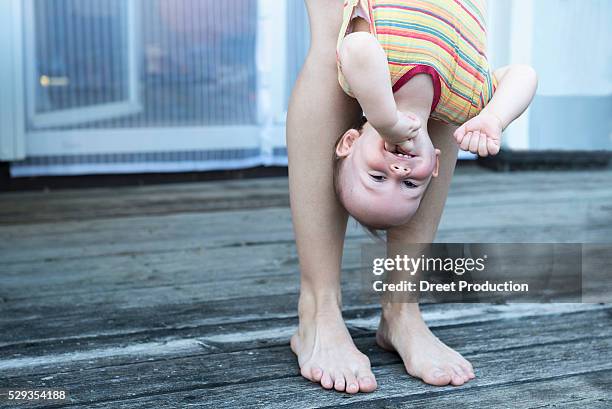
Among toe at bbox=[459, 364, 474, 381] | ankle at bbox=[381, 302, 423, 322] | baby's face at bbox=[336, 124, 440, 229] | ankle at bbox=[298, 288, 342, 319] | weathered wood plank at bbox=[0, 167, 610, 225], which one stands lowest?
toe at bbox=[459, 364, 474, 381]

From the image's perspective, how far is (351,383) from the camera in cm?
117

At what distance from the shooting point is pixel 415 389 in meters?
1.19

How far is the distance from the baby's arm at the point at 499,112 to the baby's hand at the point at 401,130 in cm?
5

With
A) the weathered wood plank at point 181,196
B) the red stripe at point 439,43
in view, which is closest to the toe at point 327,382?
the red stripe at point 439,43

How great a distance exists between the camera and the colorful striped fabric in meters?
1.11

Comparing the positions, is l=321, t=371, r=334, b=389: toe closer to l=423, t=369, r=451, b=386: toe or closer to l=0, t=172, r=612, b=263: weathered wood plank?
l=423, t=369, r=451, b=386: toe

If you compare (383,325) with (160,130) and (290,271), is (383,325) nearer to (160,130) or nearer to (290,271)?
(290,271)

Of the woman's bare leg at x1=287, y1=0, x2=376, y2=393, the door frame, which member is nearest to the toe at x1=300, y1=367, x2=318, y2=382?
the woman's bare leg at x1=287, y1=0, x2=376, y2=393

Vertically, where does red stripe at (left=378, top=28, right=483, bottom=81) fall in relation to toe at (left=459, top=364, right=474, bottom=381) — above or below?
above

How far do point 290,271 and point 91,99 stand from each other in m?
1.51

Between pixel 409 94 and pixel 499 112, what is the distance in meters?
0.12

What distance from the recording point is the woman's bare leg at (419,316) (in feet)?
4.06

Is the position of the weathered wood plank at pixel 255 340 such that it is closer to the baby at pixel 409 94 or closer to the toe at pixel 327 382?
the toe at pixel 327 382

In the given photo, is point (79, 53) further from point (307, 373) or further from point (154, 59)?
point (307, 373)
